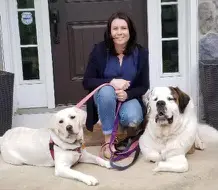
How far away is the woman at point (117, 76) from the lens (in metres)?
3.48

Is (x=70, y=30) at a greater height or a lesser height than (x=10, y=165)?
greater

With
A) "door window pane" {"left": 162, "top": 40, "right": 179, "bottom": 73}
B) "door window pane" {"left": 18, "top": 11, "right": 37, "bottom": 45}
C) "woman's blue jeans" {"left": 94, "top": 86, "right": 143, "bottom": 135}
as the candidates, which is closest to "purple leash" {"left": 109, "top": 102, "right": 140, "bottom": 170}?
"woman's blue jeans" {"left": 94, "top": 86, "right": 143, "bottom": 135}

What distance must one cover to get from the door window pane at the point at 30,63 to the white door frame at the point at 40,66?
46mm

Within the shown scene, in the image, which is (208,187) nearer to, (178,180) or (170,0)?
(178,180)

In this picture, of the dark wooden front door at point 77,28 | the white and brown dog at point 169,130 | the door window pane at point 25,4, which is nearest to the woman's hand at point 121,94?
the white and brown dog at point 169,130

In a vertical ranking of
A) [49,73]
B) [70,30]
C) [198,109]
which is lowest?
[198,109]

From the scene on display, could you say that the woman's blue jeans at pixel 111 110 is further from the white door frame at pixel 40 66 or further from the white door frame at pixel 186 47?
the white door frame at pixel 40 66

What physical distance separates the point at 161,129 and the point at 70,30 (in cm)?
175

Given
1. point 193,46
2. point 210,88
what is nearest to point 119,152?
point 210,88

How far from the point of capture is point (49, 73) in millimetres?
4492

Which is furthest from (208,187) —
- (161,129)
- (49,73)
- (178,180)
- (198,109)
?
(49,73)

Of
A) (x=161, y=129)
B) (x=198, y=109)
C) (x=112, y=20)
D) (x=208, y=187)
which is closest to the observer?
(x=208, y=187)

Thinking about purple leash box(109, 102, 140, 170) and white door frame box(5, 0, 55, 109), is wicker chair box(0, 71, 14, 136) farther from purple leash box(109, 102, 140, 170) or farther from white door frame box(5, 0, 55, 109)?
purple leash box(109, 102, 140, 170)

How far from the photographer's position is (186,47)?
442cm
